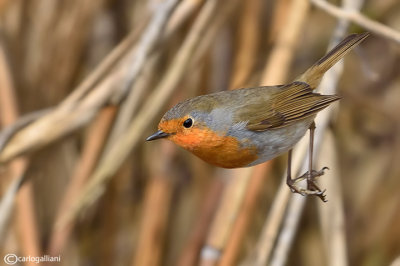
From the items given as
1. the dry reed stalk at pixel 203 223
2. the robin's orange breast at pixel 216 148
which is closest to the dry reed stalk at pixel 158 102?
the robin's orange breast at pixel 216 148

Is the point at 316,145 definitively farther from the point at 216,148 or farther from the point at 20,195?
the point at 20,195

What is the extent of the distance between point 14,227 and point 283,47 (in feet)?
4.53

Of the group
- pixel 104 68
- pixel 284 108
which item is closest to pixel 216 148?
pixel 284 108

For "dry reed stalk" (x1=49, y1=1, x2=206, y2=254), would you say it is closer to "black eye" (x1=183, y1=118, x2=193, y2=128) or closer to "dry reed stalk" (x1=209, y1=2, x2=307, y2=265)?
"dry reed stalk" (x1=209, y1=2, x2=307, y2=265)

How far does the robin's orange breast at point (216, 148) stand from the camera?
920 millimetres

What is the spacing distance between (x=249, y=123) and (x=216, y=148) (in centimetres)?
13

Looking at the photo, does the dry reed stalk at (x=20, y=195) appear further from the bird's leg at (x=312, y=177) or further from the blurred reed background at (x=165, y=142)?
the bird's leg at (x=312, y=177)

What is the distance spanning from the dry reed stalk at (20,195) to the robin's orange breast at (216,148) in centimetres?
130

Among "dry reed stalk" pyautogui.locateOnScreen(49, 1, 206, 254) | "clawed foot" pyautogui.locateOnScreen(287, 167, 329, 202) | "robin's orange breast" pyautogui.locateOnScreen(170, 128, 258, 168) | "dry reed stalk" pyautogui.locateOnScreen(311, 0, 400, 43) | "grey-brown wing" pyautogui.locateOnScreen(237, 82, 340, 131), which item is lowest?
"clawed foot" pyautogui.locateOnScreen(287, 167, 329, 202)

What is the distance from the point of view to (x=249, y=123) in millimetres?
1072

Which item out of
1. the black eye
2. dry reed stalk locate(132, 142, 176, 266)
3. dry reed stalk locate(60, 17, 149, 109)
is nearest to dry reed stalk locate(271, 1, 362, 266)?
the black eye

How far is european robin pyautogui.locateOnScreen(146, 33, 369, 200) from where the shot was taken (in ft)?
2.98

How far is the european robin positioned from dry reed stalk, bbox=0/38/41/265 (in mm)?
1267

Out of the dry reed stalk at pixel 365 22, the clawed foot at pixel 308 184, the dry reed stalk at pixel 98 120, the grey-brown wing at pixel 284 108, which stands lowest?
the clawed foot at pixel 308 184
